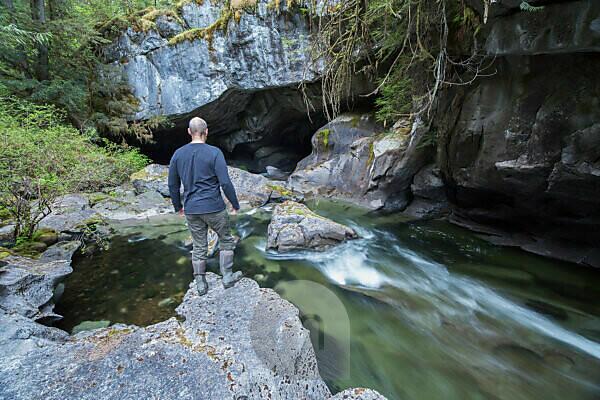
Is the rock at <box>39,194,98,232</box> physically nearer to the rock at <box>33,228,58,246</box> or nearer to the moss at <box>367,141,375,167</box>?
the rock at <box>33,228,58,246</box>

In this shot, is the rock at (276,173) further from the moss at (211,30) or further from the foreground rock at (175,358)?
the foreground rock at (175,358)

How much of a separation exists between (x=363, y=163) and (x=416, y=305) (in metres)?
5.62

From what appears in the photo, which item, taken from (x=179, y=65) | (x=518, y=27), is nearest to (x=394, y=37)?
(x=518, y=27)

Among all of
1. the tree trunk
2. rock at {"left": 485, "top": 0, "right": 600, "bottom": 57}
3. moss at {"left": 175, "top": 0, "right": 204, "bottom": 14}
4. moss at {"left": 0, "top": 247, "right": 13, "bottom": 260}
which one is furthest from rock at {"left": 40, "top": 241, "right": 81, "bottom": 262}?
moss at {"left": 175, "top": 0, "right": 204, "bottom": 14}

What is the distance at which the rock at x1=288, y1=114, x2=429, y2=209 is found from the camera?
779 cm

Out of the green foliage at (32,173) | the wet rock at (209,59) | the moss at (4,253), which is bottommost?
the moss at (4,253)

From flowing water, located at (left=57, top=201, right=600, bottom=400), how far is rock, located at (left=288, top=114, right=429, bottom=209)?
6.52 feet

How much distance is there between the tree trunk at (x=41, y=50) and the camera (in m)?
10.2

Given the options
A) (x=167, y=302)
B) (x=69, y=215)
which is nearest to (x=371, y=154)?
(x=167, y=302)

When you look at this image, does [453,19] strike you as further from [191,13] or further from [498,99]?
[191,13]

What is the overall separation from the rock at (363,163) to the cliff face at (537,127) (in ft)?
5.97

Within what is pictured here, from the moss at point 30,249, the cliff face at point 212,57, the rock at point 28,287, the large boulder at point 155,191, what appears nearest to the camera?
the rock at point 28,287

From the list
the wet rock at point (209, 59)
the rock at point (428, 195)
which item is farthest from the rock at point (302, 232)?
the wet rock at point (209, 59)

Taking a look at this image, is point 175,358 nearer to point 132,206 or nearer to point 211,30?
point 132,206
